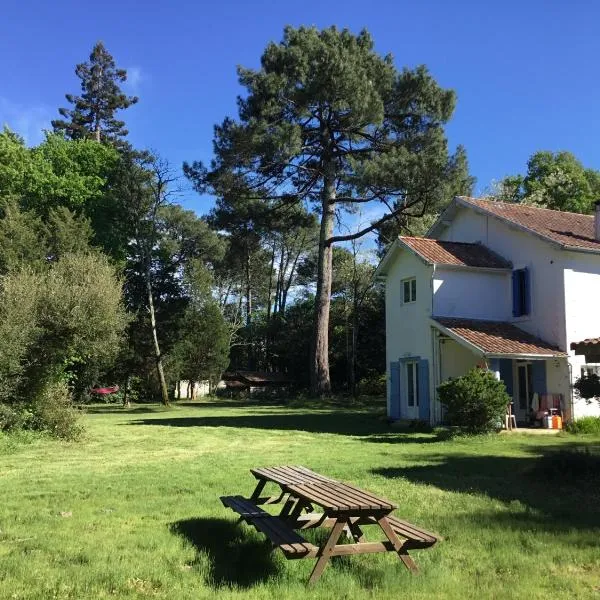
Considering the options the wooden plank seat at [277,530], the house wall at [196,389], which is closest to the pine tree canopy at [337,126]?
the house wall at [196,389]

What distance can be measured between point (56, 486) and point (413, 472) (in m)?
5.84

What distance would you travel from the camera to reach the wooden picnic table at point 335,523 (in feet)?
17.0

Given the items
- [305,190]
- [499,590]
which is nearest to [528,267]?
[305,190]

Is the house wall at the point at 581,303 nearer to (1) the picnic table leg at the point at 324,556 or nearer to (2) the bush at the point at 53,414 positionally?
(2) the bush at the point at 53,414

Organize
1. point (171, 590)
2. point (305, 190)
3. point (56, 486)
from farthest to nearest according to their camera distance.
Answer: point (305, 190)
point (56, 486)
point (171, 590)

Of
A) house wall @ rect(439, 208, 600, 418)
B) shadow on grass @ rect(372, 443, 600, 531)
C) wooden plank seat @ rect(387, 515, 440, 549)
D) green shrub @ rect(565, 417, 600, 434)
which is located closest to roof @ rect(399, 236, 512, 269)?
house wall @ rect(439, 208, 600, 418)

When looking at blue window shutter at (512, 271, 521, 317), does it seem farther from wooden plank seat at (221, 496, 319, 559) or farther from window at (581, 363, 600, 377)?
wooden plank seat at (221, 496, 319, 559)

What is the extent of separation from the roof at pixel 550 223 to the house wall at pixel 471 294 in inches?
81.8

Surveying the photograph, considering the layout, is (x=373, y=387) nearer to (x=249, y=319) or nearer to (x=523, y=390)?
(x=523, y=390)

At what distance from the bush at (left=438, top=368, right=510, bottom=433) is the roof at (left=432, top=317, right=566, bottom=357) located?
1355 millimetres

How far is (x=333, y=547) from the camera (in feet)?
17.1

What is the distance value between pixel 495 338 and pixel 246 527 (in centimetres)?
1523

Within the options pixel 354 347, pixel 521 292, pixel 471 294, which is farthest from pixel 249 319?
pixel 521 292

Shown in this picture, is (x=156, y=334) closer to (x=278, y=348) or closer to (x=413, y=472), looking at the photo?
(x=278, y=348)
